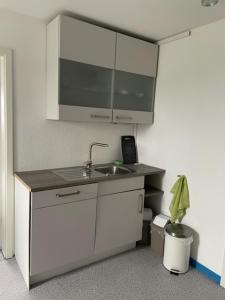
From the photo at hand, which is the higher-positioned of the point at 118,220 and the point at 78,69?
the point at 78,69

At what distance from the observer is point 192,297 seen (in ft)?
6.16

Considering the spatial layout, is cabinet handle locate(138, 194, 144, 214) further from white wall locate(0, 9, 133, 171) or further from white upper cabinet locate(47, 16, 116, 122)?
white upper cabinet locate(47, 16, 116, 122)

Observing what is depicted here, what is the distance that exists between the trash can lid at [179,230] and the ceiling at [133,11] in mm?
1887

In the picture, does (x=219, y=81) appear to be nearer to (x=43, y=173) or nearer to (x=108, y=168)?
(x=108, y=168)

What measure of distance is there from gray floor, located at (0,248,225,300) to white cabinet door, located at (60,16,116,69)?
1914mm

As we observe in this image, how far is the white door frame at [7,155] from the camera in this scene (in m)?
2.02

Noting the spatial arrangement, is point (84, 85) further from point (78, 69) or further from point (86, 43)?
point (86, 43)

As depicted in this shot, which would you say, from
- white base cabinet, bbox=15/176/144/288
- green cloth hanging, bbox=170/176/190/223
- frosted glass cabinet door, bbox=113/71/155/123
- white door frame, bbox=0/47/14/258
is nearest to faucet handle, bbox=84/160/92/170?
white base cabinet, bbox=15/176/144/288

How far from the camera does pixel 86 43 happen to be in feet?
6.75

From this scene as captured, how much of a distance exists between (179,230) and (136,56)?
1.78m

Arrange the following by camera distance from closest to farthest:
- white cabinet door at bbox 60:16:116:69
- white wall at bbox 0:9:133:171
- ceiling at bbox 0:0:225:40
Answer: ceiling at bbox 0:0:225:40, white cabinet door at bbox 60:16:116:69, white wall at bbox 0:9:133:171

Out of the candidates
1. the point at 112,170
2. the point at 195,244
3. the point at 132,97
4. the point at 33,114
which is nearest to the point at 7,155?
the point at 33,114

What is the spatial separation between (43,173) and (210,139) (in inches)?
61.9

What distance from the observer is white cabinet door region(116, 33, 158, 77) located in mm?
2279
